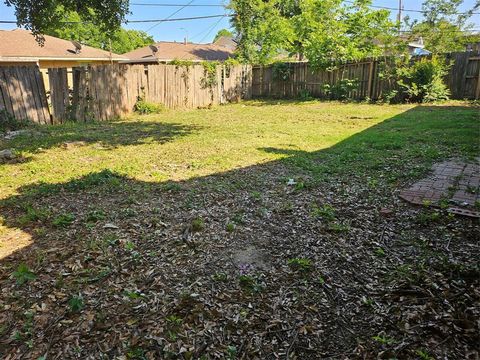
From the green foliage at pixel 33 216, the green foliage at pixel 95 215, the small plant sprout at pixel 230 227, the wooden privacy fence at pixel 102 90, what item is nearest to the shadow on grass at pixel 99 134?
the wooden privacy fence at pixel 102 90

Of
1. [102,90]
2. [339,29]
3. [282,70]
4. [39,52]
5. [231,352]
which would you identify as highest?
[339,29]

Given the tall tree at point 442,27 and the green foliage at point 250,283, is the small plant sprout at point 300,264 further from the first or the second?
the tall tree at point 442,27

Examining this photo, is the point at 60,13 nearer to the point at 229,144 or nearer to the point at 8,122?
the point at 8,122

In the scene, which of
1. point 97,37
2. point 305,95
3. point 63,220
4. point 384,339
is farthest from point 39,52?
point 97,37

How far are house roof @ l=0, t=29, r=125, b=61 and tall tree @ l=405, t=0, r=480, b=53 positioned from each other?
652 inches

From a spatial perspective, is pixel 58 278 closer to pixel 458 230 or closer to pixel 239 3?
pixel 458 230

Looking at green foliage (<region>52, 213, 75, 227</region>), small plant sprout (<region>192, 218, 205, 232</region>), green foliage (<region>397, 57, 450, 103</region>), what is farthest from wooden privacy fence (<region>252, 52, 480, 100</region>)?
green foliage (<region>52, 213, 75, 227</region>)

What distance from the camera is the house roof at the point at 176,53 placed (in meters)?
22.8

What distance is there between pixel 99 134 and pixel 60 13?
8.17 feet

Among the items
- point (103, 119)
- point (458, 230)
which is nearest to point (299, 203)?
point (458, 230)

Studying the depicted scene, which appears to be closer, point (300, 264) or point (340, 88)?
point (300, 264)

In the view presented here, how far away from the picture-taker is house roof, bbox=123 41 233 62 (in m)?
22.8

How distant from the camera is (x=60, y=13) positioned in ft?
20.0

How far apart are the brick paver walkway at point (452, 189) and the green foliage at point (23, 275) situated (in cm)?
345
